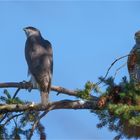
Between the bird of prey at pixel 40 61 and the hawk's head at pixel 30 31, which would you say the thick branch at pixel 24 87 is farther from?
the hawk's head at pixel 30 31

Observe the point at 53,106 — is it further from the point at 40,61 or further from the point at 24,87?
the point at 40,61

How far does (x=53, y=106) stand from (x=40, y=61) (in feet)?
9.39

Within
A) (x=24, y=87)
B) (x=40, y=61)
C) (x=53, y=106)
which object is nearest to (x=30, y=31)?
(x=40, y=61)

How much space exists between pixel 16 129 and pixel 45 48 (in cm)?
354

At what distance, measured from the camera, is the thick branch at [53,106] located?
20.2 feet

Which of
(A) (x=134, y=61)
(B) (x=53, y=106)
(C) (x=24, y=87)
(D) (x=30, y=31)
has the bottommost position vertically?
(B) (x=53, y=106)

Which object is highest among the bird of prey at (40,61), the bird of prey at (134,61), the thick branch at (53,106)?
the bird of prey at (40,61)

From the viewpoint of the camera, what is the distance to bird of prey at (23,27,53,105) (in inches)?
328

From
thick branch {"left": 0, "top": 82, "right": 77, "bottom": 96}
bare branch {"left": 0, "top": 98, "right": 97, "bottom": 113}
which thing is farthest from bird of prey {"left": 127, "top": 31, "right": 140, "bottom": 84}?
thick branch {"left": 0, "top": 82, "right": 77, "bottom": 96}

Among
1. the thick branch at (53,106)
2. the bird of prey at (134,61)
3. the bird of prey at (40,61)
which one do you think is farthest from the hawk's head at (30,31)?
the thick branch at (53,106)

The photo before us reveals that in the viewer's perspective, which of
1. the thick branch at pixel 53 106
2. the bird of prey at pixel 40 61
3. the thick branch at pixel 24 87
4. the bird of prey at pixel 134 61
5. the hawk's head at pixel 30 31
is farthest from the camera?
the hawk's head at pixel 30 31

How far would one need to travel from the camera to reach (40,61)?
29.8 feet

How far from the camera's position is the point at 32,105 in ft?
20.6

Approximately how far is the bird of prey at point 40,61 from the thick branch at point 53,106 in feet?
3.82
